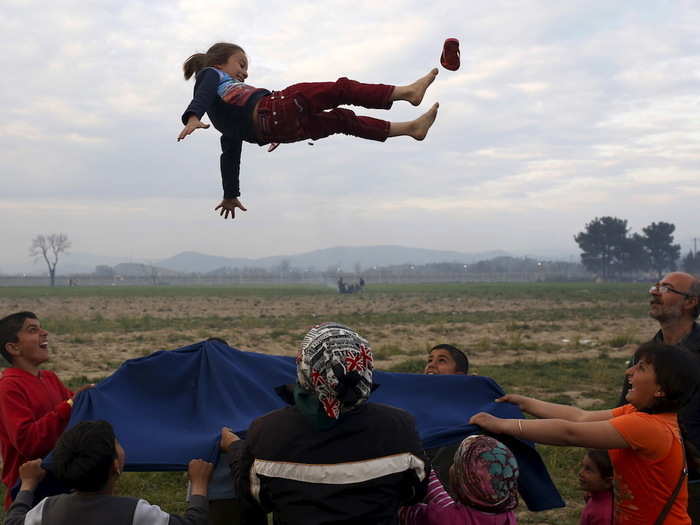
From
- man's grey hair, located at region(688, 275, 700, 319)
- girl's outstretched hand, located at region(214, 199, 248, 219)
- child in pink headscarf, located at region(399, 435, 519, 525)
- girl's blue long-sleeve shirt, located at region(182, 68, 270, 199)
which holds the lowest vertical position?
child in pink headscarf, located at region(399, 435, 519, 525)

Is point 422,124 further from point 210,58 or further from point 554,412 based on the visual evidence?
point 554,412

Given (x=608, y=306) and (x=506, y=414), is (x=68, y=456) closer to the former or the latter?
(x=506, y=414)

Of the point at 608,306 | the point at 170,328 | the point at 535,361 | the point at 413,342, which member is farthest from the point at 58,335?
the point at 608,306

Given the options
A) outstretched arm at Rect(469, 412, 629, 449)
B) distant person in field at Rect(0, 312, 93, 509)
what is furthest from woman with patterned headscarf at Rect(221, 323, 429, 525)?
distant person in field at Rect(0, 312, 93, 509)

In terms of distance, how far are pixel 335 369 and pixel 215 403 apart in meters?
1.60

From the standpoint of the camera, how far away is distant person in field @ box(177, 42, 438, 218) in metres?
3.67

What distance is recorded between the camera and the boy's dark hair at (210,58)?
3893 mm

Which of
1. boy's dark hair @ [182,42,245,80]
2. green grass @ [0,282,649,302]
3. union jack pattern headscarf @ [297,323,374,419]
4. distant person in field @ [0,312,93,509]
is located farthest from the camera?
A: green grass @ [0,282,649,302]

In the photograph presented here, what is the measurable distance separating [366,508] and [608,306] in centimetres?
3913

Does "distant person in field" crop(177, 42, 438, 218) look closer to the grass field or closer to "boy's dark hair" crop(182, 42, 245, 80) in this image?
"boy's dark hair" crop(182, 42, 245, 80)

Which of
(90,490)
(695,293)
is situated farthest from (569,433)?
(90,490)

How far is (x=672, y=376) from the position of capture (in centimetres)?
326

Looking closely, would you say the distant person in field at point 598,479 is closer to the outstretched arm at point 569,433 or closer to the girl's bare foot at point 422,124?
the outstretched arm at point 569,433

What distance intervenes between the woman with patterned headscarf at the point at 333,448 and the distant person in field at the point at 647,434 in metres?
0.85
